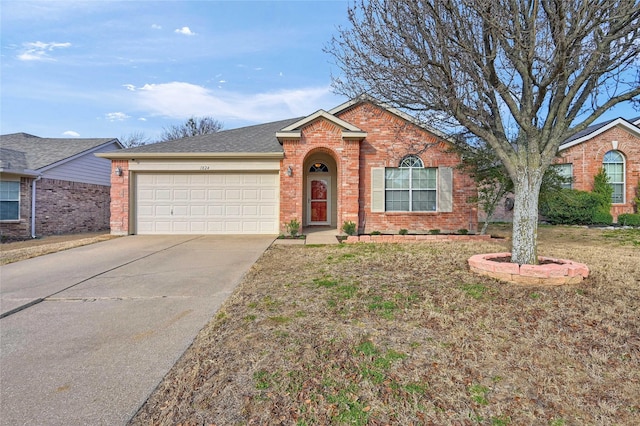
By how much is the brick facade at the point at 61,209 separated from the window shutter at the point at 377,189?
534 inches

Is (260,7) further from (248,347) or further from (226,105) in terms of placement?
(226,105)

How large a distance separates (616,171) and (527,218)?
51.4ft

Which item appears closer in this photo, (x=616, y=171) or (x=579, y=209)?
(x=579, y=209)

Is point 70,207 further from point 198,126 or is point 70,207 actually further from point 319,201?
point 198,126

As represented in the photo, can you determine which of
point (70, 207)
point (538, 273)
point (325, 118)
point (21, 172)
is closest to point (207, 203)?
point (325, 118)

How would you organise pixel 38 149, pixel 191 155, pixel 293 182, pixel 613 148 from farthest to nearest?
pixel 613 148, pixel 38 149, pixel 191 155, pixel 293 182

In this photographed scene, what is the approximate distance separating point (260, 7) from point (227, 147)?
16.4 ft

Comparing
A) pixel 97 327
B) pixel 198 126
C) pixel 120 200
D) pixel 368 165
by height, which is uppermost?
pixel 198 126

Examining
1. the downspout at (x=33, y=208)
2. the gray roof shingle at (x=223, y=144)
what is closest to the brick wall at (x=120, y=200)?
the gray roof shingle at (x=223, y=144)

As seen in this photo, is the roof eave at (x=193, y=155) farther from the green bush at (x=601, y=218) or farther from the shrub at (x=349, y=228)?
the green bush at (x=601, y=218)

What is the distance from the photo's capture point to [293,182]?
11297mm

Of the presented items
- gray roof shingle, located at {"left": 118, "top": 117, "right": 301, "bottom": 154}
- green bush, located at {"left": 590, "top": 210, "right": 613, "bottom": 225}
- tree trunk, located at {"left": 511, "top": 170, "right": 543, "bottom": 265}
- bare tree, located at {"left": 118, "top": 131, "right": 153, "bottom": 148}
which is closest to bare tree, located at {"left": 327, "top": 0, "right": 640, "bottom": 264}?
tree trunk, located at {"left": 511, "top": 170, "right": 543, "bottom": 265}

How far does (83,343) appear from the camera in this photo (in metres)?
3.29

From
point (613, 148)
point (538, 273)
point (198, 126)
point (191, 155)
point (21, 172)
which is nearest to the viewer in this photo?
point (538, 273)
